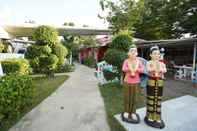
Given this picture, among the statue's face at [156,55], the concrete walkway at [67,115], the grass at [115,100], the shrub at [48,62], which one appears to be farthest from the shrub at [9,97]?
the shrub at [48,62]

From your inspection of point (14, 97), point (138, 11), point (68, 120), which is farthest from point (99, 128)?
point (138, 11)

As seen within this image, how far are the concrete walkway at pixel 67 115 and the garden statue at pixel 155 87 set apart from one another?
3.55 feet

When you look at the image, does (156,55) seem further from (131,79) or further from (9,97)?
(9,97)

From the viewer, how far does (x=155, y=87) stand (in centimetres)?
454

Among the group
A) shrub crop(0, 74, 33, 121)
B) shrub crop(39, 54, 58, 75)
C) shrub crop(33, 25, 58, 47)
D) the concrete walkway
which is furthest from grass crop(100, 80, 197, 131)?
shrub crop(33, 25, 58, 47)

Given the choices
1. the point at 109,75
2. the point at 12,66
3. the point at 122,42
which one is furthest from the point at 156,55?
the point at 12,66

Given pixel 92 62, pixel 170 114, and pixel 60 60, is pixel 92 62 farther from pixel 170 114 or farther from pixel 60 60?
pixel 170 114

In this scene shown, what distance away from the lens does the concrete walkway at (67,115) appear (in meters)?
4.63

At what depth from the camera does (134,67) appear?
4621 mm

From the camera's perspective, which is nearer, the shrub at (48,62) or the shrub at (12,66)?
the shrub at (12,66)

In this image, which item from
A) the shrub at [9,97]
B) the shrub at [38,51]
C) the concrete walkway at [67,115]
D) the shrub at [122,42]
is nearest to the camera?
the shrub at [9,97]

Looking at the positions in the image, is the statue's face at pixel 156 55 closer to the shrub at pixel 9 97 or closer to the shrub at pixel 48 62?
the shrub at pixel 9 97

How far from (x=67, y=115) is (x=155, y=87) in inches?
96.5

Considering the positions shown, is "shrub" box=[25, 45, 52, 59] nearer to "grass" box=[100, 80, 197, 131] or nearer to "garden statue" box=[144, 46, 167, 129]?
"grass" box=[100, 80, 197, 131]
